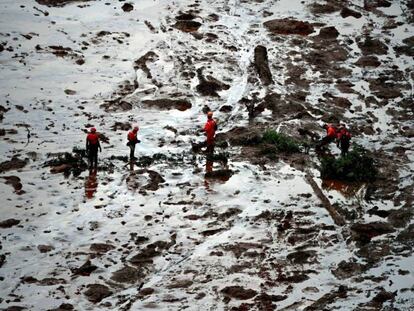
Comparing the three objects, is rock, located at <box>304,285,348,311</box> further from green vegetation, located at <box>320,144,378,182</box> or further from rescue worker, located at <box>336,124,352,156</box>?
rescue worker, located at <box>336,124,352,156</box>

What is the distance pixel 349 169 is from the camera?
16516 mm

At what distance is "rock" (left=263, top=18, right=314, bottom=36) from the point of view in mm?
27542

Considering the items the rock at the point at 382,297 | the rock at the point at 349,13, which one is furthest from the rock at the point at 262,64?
the rock at the point at 382,297

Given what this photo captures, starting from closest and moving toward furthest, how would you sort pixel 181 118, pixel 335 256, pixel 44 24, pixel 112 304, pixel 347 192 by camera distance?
pixel 112 304 < pixel 335 256 < pixel 347 192 < pixel 181 118 < pixel 44 24

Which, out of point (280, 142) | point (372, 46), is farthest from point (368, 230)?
point (372, 46)

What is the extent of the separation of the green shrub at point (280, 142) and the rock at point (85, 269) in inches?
322

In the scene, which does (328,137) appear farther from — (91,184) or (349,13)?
(349,13)

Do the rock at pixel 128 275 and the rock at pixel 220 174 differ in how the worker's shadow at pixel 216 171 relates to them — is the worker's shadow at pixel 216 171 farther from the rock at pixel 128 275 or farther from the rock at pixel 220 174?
the rock at pixel 128 275

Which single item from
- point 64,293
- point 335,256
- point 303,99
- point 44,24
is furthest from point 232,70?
point 64,293

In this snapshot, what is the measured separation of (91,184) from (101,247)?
316 centimetres

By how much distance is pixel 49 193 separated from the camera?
15055mm

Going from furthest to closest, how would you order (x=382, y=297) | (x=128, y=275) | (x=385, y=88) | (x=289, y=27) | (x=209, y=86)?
(x=289, y=27) < (x=385, y=88) < (x=209, y=86) < (x=128, y=275) < (x=382, y=297)

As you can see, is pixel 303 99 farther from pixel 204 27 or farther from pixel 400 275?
pixel 400 275

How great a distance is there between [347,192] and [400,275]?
4387 millimetres
